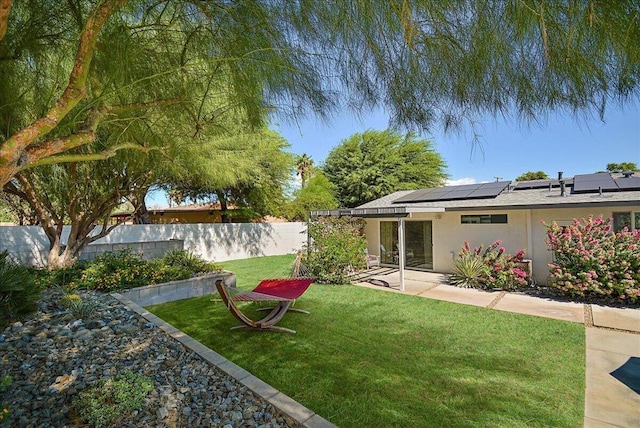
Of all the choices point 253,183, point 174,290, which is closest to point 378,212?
point 174,290

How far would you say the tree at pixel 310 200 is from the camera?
61.5ft

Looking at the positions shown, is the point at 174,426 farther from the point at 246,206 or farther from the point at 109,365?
the point at 246,206

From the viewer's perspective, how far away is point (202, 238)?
14.2 meters

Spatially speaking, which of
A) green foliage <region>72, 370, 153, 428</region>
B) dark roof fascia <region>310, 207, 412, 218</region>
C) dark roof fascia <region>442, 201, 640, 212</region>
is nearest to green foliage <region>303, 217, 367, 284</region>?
dark roof fascia <region>310, 207, 412, 218</region>

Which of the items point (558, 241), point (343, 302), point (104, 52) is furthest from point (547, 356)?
point (104, 52)

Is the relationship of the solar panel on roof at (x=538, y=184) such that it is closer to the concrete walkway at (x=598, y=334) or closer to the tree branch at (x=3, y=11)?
the concrete walkway at (x=598, y=334)

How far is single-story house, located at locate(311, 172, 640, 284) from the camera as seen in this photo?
7.86 m

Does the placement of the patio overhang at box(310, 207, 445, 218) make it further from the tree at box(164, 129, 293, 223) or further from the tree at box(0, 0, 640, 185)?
the tree at box(0, 0, 640, 185)

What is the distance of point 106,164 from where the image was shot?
6.88 metres

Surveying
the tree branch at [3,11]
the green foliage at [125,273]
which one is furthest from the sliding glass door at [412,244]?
the tree branch at [3,11]

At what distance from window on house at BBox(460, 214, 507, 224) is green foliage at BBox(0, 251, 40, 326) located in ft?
35.0

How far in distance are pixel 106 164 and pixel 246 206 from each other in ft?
37.6

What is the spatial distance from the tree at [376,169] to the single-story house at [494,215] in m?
9.22

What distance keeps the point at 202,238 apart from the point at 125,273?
747 cm
